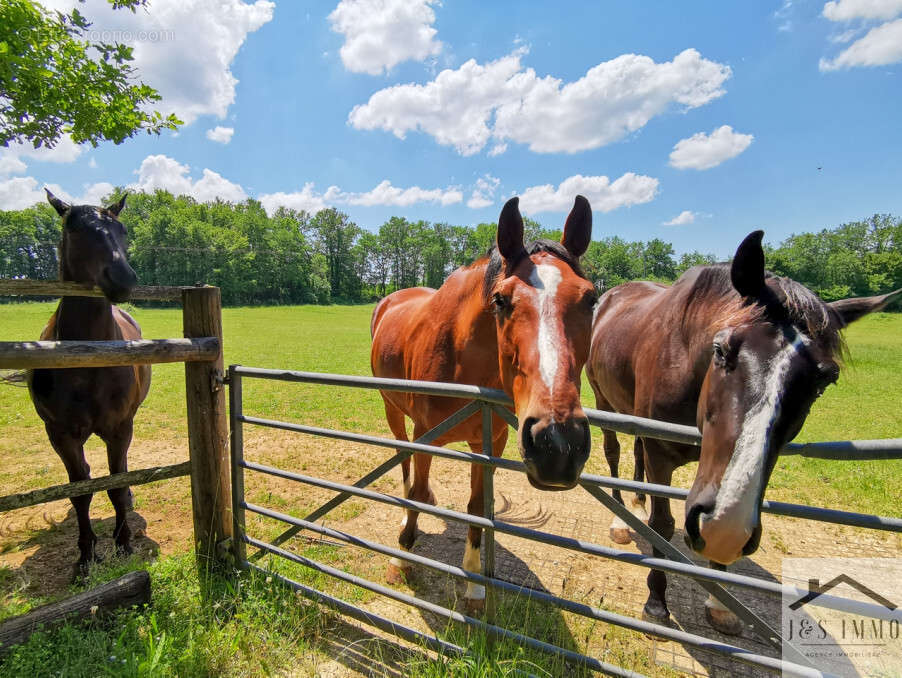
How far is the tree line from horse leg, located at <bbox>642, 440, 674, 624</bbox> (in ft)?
136

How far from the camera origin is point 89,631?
2.09m

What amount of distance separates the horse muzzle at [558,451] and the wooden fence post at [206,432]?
2.22 meters

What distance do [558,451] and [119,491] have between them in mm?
3858

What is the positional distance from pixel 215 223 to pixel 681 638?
8165cm

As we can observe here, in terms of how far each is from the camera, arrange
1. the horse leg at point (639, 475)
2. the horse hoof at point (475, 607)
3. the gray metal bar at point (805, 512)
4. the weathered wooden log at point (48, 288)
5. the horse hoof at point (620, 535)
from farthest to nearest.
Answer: the horse leg at point (639, 475) < the horse hoof at point (620, 535) < the weathered wooden log at point (48, 288) < the horse hoof at point (475, 607) < the gray metal bar at point (805, 512)

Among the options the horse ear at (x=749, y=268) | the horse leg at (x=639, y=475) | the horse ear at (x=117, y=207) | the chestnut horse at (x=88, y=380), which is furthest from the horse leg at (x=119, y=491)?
the horse leg at (x=639, y=475)

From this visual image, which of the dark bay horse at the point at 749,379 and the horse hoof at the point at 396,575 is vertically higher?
the dark bay horse at the point at 749,379

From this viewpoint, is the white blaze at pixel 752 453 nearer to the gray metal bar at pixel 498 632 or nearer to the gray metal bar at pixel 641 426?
the gray metal bar at pixel 641 426

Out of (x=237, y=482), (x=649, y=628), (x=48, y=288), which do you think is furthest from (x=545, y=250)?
(x=48, y=288)

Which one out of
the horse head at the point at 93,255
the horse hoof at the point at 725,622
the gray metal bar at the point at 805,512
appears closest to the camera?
the gray metal bar at the point at 805,512

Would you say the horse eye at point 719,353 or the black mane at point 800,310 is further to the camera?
the horse eye at point 719,353

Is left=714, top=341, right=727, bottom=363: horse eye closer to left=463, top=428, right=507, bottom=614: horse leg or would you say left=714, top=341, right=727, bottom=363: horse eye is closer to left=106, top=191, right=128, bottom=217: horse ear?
left=463, top=428, right=507, bottom=614: horse leg

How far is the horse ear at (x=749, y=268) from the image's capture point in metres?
1.79

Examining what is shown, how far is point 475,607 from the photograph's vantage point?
2857 mm
